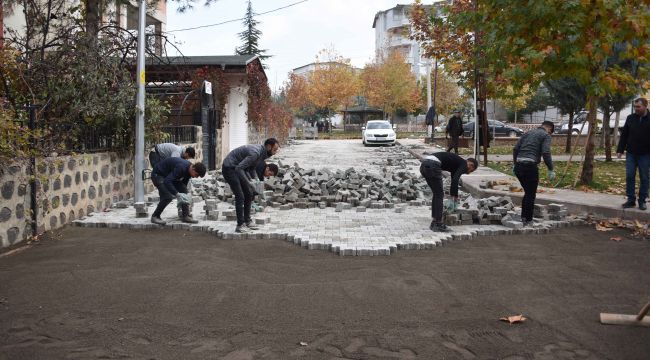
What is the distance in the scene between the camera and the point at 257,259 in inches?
301

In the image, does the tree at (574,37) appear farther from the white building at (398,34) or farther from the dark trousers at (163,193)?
the white building at (398,34)

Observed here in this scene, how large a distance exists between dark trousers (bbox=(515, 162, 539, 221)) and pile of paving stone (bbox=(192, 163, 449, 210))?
9.29 ft

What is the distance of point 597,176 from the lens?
16.0 metres

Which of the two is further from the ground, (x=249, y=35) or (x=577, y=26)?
(x=249, y=35)

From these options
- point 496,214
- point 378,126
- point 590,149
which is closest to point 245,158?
point 496,214

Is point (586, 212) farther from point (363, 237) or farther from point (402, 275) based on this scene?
point (402, 275)

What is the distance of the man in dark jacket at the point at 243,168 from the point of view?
8984 millimetres

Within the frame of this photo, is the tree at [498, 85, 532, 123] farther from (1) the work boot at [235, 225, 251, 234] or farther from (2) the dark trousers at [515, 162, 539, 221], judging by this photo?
(1) the work boot at [235, 225, 251, 234]

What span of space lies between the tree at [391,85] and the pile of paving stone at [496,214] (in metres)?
52.5

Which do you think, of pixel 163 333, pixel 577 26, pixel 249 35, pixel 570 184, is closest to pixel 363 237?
pixel 163 333

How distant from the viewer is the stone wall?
8.21m

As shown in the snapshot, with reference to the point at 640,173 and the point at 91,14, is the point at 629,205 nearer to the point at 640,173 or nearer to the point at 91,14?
the point at 640,173

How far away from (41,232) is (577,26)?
10.3m

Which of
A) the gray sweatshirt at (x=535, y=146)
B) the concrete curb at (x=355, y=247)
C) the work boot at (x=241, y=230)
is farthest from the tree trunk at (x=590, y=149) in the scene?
the work boot at (x=241, y=230)
